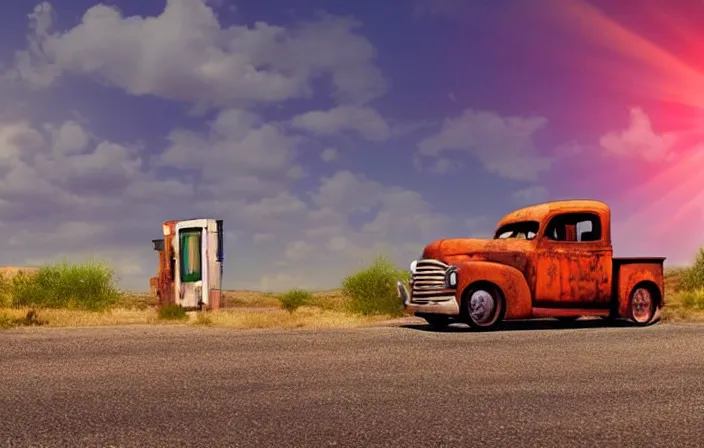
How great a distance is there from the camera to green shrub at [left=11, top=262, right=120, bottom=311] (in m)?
23.0

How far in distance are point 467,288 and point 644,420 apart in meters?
7.54

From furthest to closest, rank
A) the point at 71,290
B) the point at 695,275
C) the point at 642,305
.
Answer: the point at 695,275
the point at 71,290
the point at 642,305

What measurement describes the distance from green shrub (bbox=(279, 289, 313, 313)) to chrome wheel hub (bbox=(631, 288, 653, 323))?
1293 cm

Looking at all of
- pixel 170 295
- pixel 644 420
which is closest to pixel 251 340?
pixel 644 420

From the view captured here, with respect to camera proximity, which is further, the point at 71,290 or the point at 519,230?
the point at 71,290

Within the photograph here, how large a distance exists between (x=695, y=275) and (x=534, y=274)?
665 inches

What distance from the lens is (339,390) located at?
282 inches

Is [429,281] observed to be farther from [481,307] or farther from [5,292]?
[5,292]

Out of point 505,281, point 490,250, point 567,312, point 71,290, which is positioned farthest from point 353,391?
point 71,290

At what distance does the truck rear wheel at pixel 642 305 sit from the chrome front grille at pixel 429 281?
12.9 ft

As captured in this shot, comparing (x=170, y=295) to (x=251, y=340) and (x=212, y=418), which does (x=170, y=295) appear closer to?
(x=251, y=340)

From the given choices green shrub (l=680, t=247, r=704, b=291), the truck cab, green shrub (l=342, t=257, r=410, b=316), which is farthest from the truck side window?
green shrub (l=680, t=247, r=704, b=291)

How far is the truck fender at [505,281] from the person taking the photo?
43.4 ft

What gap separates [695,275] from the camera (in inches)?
1099
